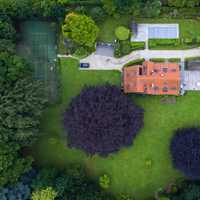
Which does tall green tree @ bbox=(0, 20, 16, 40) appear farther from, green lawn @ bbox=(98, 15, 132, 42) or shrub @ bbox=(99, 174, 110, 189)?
shrub @ bbox=(99, 174, 110, 189)

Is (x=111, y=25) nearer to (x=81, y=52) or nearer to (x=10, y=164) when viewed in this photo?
(x=81, y=52)

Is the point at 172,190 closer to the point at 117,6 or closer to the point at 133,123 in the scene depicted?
the point at 133,123

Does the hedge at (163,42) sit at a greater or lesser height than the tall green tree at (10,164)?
greater

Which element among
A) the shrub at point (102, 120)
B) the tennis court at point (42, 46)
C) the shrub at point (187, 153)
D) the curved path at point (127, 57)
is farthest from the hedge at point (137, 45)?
the shrub at point (187, 153)

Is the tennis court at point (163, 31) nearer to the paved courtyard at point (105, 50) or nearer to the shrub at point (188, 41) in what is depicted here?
the shrub at point (188, 41)

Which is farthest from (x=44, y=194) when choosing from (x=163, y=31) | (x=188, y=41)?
(x=188, y=41)

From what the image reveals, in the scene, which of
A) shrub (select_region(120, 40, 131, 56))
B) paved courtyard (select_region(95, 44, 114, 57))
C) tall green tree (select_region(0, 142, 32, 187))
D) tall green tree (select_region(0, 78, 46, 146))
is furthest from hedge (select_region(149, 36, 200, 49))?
tall green tree (select_region(0, 142, 32, 187))

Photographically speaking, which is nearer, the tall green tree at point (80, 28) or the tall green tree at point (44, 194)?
the tall green tree at point (44, 194)
